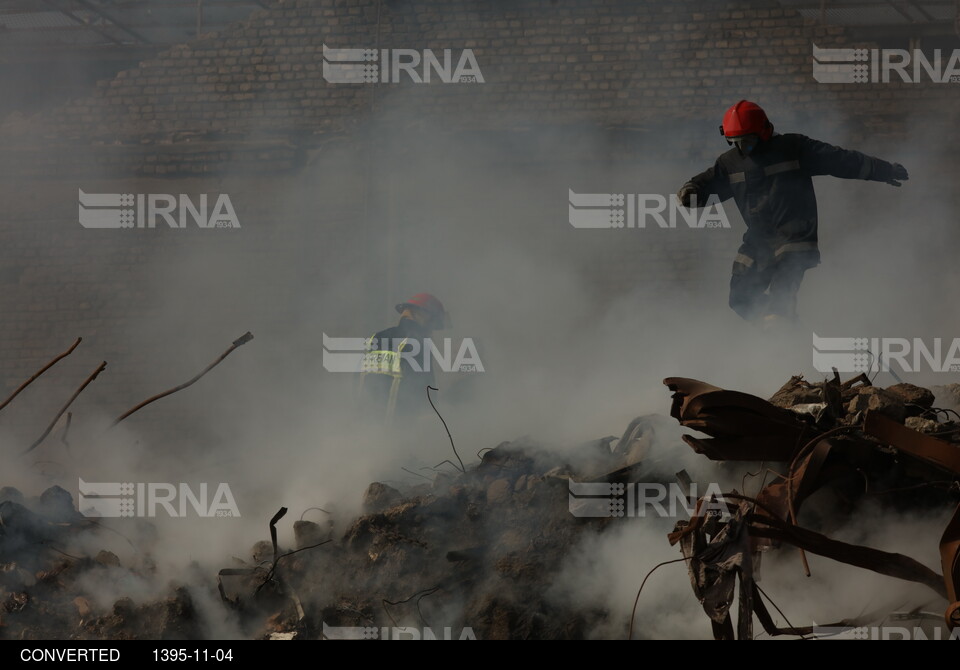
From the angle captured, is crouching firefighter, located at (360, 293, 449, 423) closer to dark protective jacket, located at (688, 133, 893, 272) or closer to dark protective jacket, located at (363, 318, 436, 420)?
dark protective jacket, located at (363, 318, 436, 420)

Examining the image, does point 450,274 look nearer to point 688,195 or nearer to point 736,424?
point 688,195

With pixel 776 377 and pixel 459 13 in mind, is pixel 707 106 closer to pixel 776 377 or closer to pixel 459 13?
pixel 459 13

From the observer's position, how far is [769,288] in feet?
20.0

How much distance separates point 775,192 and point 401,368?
309cm

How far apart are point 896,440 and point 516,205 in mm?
7473

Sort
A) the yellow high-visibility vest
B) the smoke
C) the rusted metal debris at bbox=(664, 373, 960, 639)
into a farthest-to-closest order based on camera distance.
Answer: the smoke < the yellow high-visibility vest < the rusted metal debris at bbox=(664, 373, 960, 639)

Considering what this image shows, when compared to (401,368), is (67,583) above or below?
below

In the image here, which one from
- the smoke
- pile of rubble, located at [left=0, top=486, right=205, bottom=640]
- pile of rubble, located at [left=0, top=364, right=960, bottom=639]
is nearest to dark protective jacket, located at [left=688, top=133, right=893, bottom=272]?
pile of rubble, located at [left=0, top=364, right=960, bottom=639]

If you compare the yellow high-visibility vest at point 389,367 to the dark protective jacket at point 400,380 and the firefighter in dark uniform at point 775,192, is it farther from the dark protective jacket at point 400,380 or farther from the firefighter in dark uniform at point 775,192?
the firefighter in dark uniform at point 775,192

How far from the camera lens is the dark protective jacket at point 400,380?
22.6 feet

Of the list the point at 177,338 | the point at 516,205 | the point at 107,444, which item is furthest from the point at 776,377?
the point at 177,338

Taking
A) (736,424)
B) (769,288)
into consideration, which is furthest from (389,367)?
(736,424)

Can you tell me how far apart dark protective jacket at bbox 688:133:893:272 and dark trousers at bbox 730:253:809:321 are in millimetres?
42

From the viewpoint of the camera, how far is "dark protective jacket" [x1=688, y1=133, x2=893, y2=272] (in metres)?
5.83
